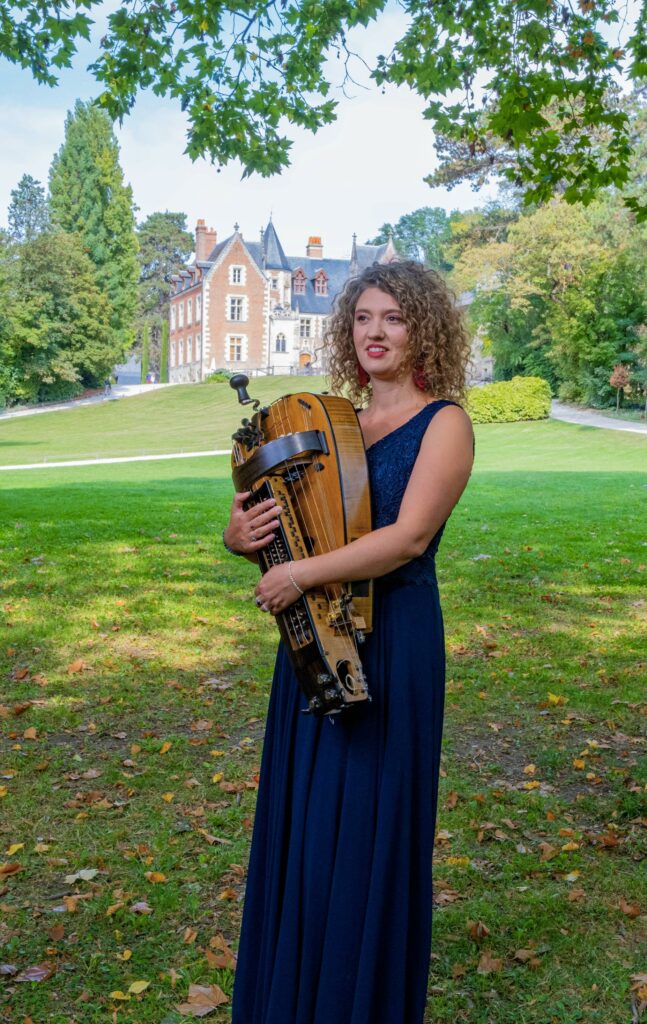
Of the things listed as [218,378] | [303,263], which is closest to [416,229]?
[303,263]

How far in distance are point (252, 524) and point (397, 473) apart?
1.36ft

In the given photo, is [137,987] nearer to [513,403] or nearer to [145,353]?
[513,403]

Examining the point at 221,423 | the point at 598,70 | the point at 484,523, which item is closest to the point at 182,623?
the point at 598,70

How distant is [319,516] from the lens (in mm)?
2459

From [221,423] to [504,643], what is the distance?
4027 cm

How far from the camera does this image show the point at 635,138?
3559cm

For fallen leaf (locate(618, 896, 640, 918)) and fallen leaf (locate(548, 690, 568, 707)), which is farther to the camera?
fallen leaf (locate(548, 690, 568, 707))

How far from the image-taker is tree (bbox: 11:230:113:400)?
55.0 metres

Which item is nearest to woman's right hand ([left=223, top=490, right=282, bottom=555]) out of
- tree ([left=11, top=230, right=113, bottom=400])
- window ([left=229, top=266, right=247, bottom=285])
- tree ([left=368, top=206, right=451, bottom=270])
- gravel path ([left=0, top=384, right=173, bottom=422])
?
tree ([left=11, top=230, right=113, bottom=400])

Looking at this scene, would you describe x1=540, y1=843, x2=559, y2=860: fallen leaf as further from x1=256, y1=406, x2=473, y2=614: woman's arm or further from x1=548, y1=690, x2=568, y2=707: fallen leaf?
x1=256, y1=406, x2=473, y2=614: woman's arm

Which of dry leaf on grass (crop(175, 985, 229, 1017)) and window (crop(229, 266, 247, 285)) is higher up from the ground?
window (crop(229, 266, 247, 285))

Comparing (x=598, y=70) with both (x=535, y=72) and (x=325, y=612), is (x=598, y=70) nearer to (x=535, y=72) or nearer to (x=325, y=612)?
(x=535, y=72)

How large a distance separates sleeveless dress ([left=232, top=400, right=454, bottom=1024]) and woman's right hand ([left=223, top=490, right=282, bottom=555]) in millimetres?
305

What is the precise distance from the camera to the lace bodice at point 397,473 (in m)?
2.54
